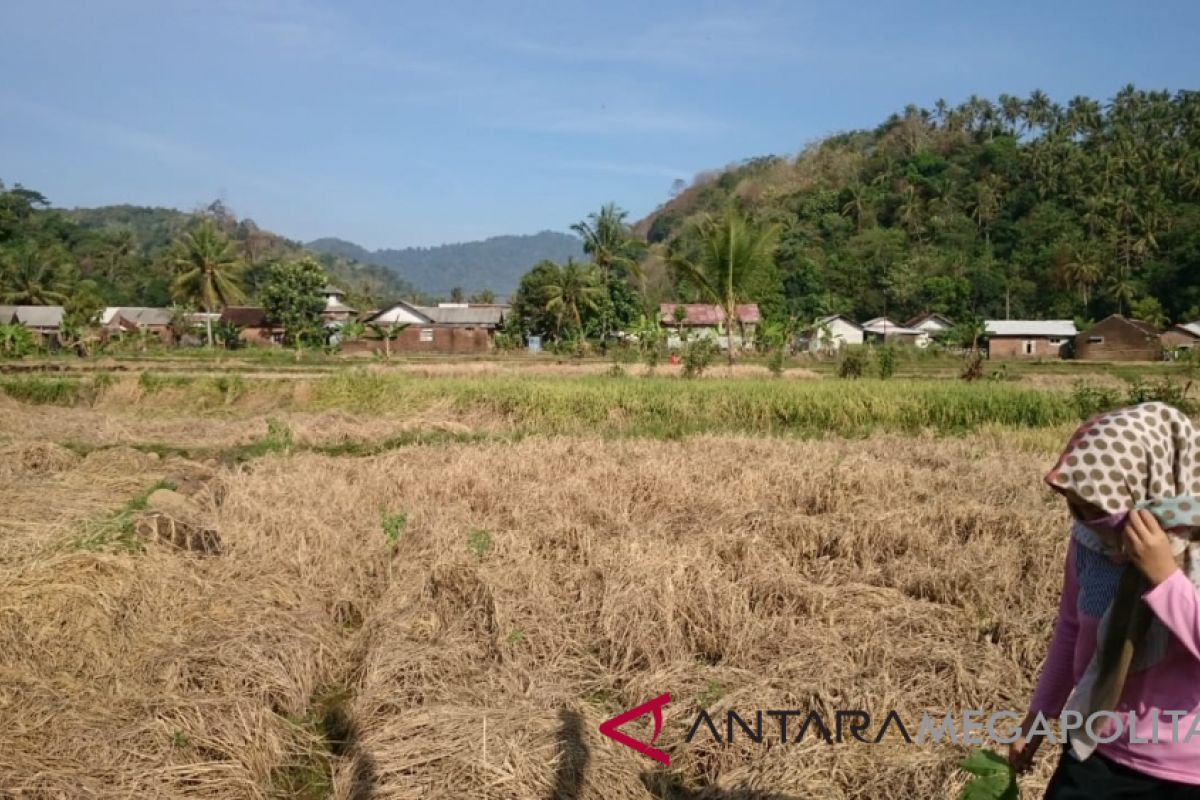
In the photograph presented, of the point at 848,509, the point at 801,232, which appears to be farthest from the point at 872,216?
the point at 848,509

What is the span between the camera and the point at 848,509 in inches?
257

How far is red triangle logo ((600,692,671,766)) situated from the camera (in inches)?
124

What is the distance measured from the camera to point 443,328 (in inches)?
1748

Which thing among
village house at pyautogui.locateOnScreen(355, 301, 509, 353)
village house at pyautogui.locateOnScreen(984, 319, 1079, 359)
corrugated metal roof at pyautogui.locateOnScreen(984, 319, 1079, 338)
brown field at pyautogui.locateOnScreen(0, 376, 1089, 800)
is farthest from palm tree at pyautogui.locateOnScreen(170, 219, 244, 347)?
brown field at pyautogui.locateOnScreen(0, 376, 1089, 800)

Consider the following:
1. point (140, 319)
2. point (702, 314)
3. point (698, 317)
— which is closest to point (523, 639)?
point (698, 317)

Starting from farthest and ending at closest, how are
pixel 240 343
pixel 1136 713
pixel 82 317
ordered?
pixel 240 343 → pixel 82 317 → pixel 1136 713

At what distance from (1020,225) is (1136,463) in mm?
61382

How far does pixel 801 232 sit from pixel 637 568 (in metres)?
60.6

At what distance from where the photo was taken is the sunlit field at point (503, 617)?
3.11 meters

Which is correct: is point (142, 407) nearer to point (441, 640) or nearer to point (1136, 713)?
point (441, 640)

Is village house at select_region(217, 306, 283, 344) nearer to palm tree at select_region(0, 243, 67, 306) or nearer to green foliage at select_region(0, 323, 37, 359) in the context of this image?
palm tree at select_region(0, 243, 67, 306)

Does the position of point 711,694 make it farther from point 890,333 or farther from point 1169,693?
point 890,333

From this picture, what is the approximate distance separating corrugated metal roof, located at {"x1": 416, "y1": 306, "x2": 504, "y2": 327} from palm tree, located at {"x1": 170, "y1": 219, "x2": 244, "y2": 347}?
33.3ft

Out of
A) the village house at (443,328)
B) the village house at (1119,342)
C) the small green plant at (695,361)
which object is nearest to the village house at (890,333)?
the village house at (1119,342)
